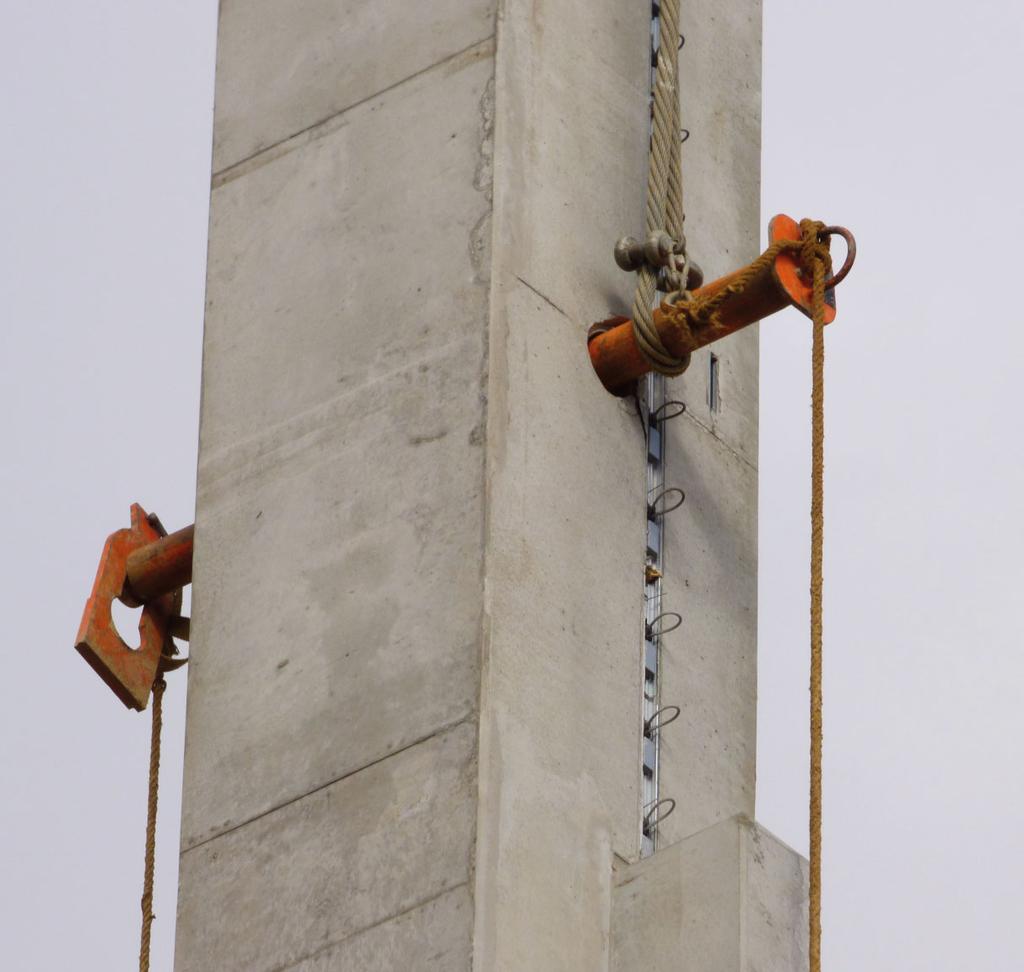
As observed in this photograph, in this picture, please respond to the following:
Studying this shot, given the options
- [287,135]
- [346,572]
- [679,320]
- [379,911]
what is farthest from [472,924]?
[287,135]

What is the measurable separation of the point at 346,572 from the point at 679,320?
4.29ft

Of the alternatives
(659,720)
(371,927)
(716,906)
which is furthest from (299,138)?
(716,906)

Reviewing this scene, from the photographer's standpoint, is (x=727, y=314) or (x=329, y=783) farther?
(x=727, y=314)

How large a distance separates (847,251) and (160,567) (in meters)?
2.40

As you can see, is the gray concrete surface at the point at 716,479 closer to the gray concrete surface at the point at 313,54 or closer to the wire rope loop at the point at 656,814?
the wire rope loop at the point at 656,814

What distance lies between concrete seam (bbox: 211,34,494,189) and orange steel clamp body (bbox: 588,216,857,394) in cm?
93

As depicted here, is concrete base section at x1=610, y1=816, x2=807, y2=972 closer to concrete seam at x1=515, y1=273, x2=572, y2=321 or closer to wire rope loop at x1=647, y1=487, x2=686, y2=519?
wire rope loop at x1=647, y1=487, x2=686, y2=519

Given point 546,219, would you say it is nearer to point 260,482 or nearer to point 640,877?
point 260,482

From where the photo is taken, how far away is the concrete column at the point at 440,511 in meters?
10.3

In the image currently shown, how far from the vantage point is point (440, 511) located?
10.7 metres

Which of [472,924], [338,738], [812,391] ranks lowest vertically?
[472,924]

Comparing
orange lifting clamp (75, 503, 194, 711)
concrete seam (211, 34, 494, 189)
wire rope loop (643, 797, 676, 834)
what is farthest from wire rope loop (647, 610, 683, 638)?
concrete seam (211, 34, 494, 189)

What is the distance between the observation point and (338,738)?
34.8ft

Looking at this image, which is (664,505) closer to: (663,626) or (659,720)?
(663,626)
